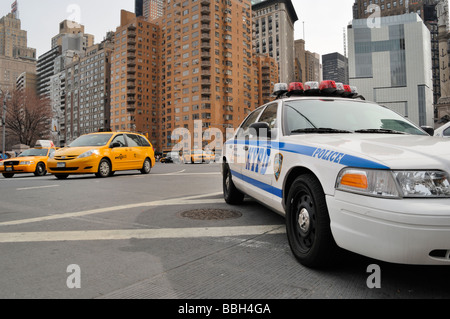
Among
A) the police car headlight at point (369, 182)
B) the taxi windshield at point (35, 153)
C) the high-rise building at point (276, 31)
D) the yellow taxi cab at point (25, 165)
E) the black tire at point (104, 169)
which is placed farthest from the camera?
→ the high-rise building at point (276, 31)

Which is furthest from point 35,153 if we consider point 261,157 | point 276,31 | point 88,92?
point 276,31

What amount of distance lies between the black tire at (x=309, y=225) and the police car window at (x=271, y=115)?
4.13 feet

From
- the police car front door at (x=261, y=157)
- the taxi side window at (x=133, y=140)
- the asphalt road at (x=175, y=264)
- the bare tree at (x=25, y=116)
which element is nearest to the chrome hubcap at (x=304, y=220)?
the asphalt road at (x=175, y=264)

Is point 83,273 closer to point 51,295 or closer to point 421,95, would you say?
point 51,295

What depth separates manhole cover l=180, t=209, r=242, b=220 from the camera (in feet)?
14.5

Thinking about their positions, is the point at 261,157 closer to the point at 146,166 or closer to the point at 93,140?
the point at 93,140

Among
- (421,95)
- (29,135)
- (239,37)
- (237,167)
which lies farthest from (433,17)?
(237,167)

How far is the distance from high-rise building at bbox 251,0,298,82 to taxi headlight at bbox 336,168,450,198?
12995cm

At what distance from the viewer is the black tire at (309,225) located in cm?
233

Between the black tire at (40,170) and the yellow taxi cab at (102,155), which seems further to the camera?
the black tire at (40,170)

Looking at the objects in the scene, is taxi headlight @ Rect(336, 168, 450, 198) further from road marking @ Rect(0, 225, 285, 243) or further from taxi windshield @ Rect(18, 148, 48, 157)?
taxi windshield @ Rect(18, 148, 48, 157)

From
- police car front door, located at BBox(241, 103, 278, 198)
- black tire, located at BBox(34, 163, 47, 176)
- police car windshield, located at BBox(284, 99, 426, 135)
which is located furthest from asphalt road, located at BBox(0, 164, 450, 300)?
black tire, located at BBox(34, 163, 47, 176)

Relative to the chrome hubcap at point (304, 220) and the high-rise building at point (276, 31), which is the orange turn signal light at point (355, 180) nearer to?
the chrome hubcap at point (304, 220)
